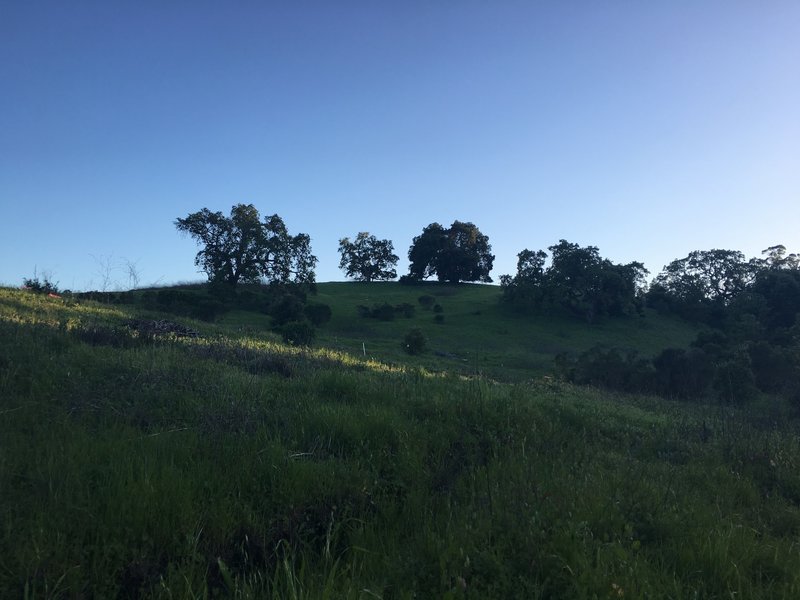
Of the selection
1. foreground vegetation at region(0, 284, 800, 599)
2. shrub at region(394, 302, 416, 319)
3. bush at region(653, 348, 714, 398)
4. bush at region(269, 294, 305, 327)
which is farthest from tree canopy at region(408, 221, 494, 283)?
foreground vegetation at region(0, 284, 800, 599)

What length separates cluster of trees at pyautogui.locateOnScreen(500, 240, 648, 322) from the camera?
55000 mm

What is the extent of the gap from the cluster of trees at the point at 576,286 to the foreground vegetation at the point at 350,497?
49.2 meters

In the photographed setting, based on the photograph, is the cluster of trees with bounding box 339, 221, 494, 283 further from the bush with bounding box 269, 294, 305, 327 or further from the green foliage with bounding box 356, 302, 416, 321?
the bush with bounding box 269, 294, 305, 327

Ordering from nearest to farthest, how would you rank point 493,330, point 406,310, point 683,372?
point 683,372 → point 493,330 → point 406,310

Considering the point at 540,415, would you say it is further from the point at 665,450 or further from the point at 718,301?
the point at 718,301

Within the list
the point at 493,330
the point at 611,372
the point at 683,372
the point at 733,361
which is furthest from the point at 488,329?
the point at 733,361

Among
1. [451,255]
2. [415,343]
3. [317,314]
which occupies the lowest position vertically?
[415,343]

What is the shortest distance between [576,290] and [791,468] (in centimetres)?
5160

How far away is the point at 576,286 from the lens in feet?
182

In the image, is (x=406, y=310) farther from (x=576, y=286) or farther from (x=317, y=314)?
(x=576, y=286)

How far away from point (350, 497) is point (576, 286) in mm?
54144

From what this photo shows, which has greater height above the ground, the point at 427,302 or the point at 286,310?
the point at 427,302

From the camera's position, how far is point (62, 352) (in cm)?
729

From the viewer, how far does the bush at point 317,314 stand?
4013 centimetres
